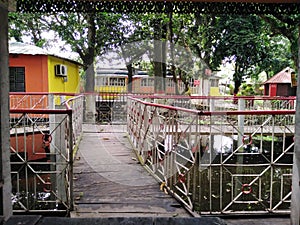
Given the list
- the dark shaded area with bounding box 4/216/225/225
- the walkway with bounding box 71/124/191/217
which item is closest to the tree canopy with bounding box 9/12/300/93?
the walkway with bounding box 71/124/191/217

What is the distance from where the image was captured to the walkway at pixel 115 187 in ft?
9.62

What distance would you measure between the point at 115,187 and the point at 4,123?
221cm

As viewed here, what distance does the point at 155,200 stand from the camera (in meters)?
3.25

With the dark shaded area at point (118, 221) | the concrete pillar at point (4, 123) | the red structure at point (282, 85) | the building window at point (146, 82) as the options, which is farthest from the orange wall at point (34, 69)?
the building window at point (146, 82)

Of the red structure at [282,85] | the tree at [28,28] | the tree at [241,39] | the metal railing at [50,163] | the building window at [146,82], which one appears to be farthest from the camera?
the building window at [146,82]

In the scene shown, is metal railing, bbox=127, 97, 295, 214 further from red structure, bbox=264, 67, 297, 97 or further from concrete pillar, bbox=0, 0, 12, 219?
red structure, bbox=264, 67, 297, 97

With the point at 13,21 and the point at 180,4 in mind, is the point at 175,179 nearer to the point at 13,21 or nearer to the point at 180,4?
the point at 180,4

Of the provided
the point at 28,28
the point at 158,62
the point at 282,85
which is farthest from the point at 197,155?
the point at 282,85

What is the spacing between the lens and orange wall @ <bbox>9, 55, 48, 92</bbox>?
9898 mm

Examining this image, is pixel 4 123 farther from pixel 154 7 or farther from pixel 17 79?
pixel 17 79

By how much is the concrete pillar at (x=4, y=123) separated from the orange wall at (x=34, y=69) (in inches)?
342

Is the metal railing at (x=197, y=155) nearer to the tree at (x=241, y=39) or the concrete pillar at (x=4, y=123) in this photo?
the concrete pillar at (x=4, y=123)

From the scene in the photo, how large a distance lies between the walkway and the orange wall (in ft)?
15.3

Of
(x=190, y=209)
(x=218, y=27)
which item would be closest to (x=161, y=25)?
(x=218, y=27)
